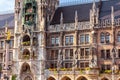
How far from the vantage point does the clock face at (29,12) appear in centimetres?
8356

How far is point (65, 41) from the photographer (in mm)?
79812

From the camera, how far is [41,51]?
3162 inches

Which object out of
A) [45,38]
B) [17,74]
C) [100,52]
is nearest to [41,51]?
[45,38]

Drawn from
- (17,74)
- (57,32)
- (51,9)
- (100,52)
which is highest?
(51,9)

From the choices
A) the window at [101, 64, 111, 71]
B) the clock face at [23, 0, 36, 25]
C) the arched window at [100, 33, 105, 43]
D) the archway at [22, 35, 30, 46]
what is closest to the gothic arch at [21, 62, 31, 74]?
the archway at [22, 35, 30, 46]

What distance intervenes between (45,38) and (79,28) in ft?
32.5

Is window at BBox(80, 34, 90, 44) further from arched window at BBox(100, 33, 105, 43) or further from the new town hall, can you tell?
arched window at BBox(100, 33, 105, 43)

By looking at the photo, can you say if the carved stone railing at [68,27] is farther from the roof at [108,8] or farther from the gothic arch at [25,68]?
the gothic arch at [25,68]

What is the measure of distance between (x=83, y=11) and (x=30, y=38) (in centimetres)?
1608

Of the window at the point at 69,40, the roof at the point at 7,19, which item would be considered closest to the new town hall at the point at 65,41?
the window at the point at 69,40

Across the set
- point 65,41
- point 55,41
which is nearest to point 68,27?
point 65,41

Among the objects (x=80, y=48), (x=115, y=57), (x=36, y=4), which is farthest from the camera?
(x=36, y=4)

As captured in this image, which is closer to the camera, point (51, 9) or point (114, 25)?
point (114, 25)

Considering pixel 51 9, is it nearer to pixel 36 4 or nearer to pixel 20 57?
pixel 36 4
